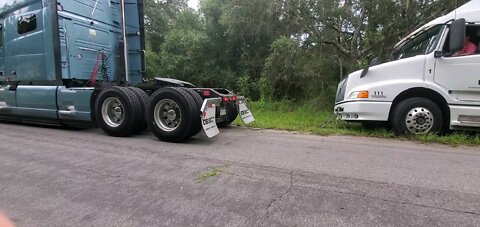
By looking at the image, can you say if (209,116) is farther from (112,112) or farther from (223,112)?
(112,112)

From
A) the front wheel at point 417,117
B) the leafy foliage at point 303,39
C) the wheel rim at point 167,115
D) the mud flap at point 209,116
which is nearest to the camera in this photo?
the mud flap at point 209,116

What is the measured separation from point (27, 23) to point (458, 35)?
859 cm

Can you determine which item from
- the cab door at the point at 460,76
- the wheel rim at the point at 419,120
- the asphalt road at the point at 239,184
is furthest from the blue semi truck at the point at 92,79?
the cab door at the point at 460,76

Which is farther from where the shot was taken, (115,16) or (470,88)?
(115,16)

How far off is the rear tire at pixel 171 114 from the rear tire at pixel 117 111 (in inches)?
15.3

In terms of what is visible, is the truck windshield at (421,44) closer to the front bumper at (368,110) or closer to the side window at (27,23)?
the front bumper at (368,110)

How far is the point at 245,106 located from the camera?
7.96 metres

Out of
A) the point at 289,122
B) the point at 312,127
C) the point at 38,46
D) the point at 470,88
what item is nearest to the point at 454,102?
the point at 470,88

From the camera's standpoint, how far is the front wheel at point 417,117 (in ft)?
21.6

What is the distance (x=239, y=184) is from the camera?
3.80m

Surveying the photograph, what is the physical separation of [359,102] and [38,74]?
272 inches

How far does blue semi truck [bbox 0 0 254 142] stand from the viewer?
20.8 feet

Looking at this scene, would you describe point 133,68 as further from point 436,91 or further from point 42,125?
point 436,91

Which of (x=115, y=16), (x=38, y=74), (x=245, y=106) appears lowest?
(x=245, y=106)
